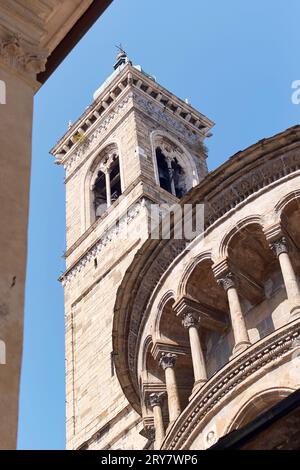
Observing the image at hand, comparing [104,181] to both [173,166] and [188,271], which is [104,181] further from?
[188,271]

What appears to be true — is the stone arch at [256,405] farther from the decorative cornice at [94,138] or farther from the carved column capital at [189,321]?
the decorative cornice at [94,138]

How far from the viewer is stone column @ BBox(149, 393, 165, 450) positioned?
1672cm

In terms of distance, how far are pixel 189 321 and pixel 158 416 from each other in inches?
80.5

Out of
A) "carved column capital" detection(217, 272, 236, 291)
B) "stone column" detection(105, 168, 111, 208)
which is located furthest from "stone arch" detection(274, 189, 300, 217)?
"stone column" detection(105, 168, 111, 208)

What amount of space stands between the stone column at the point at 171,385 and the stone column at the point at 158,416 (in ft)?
2.14

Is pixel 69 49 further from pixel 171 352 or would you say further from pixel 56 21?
pixel 171 352

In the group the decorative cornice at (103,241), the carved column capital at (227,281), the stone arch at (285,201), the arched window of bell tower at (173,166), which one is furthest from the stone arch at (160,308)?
the arched window of bell tower at (173,166)

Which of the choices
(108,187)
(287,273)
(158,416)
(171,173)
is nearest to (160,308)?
(158,416)

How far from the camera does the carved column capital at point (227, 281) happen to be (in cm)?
1612

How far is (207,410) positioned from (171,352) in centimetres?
232

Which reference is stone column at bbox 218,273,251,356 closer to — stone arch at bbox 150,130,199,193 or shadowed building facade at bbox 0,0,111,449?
shadowed building facade at bbox 0,0,111,449

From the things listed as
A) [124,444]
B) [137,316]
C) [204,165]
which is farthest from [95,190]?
[137,316]

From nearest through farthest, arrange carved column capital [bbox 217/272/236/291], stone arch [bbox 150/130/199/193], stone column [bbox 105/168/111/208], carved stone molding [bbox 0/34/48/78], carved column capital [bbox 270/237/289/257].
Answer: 1. carved stone molding [bbox 0/34/48/78]
2. carved column capital [bbox 270/237/289/257]
3. carved column capital [bbox 217/272/236/291]
4. stone column [bbox 105/168/111/208]
5. stone arch [bbox 150/130/199/193]

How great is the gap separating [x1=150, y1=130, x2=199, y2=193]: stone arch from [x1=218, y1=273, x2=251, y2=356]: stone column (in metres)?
16.8
